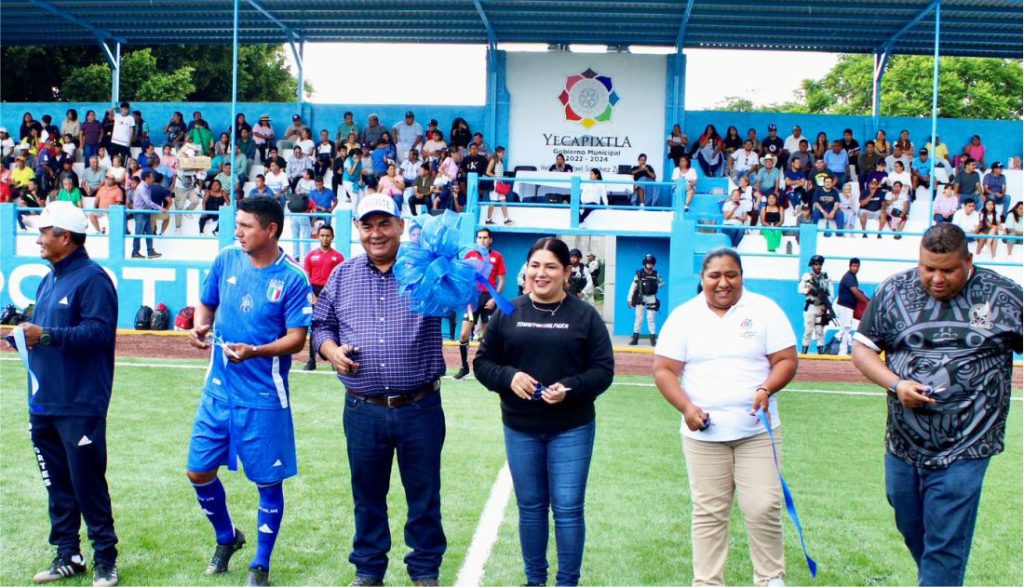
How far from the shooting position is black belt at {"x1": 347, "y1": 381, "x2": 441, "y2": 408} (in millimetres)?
4961

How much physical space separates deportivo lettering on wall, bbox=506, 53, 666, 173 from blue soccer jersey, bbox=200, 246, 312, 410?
1848cm

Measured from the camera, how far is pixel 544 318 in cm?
491

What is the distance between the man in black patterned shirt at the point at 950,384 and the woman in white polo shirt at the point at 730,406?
52cm

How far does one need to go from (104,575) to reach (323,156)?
17.9 meters

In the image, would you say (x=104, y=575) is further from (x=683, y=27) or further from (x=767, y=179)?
(x=683, y=27)

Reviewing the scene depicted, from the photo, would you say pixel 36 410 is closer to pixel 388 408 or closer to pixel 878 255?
pixel 388 408

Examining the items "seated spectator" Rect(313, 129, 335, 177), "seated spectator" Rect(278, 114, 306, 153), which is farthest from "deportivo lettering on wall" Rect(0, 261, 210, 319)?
"seated spectator" Rect(278, 114, 306, 153)

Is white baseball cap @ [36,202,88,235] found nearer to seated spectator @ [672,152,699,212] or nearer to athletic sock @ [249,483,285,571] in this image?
athletic sock @ [249,483,285,571]

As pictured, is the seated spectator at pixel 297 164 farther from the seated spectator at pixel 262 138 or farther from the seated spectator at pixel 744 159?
the seated spectator at pixel 744 159

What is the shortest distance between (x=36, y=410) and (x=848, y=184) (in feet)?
57.8

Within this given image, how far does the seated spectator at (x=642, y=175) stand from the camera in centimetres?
2068

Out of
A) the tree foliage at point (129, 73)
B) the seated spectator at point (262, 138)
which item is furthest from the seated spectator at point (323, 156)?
the tree foliage at point (129, 73)

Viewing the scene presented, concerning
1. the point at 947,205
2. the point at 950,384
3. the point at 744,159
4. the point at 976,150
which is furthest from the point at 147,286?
the point at 976,150

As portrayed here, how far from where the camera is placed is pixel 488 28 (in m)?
22.4
